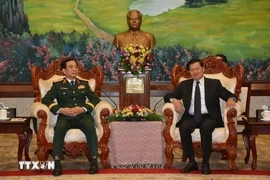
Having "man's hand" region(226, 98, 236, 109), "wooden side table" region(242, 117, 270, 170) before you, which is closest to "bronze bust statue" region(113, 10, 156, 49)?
"man's hand" region(226, 98, 236, 109)

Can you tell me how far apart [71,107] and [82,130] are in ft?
1.28

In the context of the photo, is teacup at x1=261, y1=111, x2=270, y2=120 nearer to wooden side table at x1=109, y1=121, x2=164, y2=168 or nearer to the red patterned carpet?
the red patterned carpet

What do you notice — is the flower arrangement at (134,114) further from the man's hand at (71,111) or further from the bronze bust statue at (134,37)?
the bronze bust statue at (134,37)

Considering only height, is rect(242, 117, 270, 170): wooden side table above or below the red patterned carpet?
above

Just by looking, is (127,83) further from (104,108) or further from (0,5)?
(0,5)

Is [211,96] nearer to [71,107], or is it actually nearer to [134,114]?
[134,114]

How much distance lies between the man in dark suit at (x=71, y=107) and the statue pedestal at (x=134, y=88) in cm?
57

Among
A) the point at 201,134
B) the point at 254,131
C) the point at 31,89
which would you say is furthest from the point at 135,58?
the point at 31,89

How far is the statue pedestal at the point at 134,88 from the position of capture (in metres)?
6.85

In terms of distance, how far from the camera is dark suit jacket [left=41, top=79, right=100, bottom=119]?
20.6ft

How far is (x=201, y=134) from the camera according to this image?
19.6 ft

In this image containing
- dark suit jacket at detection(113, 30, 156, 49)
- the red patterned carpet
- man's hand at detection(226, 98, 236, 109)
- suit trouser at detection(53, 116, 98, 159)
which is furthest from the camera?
dark suit jacket at detection(113, 30, 156, 49)

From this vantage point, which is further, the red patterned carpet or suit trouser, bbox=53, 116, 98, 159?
suit trouser, bbox=53, 116, 98, 159

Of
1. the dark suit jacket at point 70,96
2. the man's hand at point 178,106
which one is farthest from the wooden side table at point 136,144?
the dark suit jacket at point 70,96
